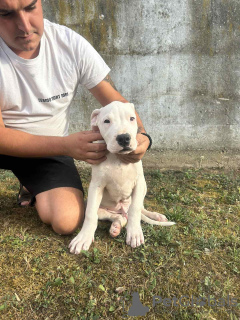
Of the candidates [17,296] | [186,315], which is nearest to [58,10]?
[17,296]

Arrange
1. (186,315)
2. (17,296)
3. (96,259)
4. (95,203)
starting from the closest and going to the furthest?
1. (186,315)
2. (17,296)
3. (96,259)
4. (95,203)

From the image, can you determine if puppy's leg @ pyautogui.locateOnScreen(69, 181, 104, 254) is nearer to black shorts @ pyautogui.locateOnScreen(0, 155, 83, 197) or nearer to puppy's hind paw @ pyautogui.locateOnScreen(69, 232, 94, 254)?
puppy's hind paw @ pyautogui.locateOnScreen(69, 232, 94, 254)

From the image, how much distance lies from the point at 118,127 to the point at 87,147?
1.08ft

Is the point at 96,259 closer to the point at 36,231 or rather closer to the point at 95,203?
the point at 95,203

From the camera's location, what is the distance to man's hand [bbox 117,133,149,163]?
100 inches

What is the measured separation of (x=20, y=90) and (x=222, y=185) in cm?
278

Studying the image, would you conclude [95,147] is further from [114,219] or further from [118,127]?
[114,219]

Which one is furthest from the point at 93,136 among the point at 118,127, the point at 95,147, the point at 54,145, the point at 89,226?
the point at 89,226

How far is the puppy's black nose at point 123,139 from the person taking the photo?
2264 millimetres

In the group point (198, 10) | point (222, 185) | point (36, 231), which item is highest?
point (198, 10)

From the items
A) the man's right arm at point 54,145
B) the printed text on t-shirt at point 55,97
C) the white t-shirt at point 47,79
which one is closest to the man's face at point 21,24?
the white t-shirt at point 47,79

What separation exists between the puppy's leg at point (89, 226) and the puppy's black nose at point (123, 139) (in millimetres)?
549

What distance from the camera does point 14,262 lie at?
8.13ft

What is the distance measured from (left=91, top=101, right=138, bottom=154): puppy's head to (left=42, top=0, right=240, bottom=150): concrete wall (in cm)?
226
